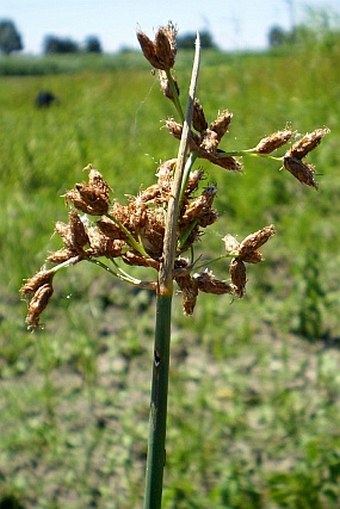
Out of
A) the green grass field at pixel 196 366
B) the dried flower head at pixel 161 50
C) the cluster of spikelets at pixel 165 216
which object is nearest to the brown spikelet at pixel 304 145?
A: the cluster of spikelets at pixel 165 216

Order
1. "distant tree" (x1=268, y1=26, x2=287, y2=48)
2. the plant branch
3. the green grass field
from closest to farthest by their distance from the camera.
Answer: the plant branch
the green grass field
"distant tree" (x1=268, y1=26, x2=287, y2=48)

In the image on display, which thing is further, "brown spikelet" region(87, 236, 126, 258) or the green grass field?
the green grass field

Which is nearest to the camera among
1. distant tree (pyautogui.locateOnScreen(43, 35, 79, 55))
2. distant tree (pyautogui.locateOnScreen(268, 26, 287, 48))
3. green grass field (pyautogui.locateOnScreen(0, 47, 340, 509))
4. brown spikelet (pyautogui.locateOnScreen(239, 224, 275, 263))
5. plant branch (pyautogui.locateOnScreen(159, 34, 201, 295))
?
plant branch (pyautogui.locateOnScreen(159, 34, 201, 295))

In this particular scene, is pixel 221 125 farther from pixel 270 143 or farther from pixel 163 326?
pixel 163 326

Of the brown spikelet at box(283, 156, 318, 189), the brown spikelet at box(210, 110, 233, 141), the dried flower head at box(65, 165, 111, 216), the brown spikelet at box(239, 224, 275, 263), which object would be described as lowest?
the brown spikelet at box(239, 224, 275, 263)

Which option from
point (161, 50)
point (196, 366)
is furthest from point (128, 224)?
point (196, 366)

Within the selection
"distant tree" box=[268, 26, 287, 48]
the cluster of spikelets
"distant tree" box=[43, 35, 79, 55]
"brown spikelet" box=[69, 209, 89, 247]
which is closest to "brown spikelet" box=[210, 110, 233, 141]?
the cluster of spikelets

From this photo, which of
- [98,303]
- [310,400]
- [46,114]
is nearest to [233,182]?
[98,303]

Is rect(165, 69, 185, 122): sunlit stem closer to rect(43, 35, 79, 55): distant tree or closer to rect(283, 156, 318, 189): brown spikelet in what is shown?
rect(283, 156, 318, 189): brown spikelet

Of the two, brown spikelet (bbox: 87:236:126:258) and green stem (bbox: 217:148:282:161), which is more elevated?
green stem (bbox: 217:148:282:161)
